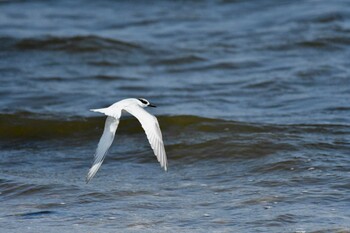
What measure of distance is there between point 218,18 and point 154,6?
1710 mm

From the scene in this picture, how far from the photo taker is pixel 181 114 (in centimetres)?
1091

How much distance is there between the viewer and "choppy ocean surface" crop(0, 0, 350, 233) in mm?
7383

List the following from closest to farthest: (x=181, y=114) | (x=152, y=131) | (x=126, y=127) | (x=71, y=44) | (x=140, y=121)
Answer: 1. (x=152, y=131)
2. (x=140, y=121)
3. (x=126, y=127)
4. (x=181, y=114)
5. (x=71, y=44)

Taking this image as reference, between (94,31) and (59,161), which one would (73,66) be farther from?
(59,161)

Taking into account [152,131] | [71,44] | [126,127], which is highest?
[152,131]

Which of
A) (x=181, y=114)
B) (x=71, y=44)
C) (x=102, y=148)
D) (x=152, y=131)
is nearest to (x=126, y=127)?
(x=181, y=114)

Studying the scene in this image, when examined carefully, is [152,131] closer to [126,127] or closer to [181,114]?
[126,127]

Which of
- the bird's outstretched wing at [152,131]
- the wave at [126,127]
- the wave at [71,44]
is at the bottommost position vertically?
the wave at [126,127]

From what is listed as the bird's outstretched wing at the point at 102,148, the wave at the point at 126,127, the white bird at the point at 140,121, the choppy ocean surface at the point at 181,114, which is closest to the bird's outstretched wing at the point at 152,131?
the white bird at the point at 140,121

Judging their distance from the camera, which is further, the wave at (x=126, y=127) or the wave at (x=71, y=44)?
the wave at (x=71, y=44)

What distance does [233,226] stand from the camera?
689cm

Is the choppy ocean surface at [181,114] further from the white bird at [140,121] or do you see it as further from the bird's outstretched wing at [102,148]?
the white bird at [140,121]

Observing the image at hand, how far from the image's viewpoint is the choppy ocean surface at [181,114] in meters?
7.38

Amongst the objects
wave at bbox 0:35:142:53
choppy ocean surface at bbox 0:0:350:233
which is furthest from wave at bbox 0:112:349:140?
wave at bbox 0:35:142:53
